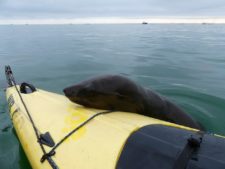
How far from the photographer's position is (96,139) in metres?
3.85

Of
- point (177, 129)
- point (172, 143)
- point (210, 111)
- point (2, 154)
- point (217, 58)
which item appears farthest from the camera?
point (217, 58)

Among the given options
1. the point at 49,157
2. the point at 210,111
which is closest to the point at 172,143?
the point at 49,157

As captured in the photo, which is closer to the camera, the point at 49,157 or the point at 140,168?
the point at 140,168

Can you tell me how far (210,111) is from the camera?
8180mm

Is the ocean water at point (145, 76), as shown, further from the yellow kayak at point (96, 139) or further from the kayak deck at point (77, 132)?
the yellow kayak at point (96, 139)

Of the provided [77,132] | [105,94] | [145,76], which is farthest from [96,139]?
[145,76]

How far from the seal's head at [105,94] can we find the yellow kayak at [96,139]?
22cm

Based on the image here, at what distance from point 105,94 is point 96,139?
59.6 inches

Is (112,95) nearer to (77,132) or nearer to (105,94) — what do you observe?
(105,94)

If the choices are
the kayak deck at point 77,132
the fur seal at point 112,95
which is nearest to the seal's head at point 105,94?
the fur seal at point 112,95

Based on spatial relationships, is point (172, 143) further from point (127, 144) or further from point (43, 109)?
point (43, 109)

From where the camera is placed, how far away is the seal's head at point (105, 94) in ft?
17.2

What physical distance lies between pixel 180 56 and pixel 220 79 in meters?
6.50

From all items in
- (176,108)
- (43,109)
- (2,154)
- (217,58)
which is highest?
(43,109)
